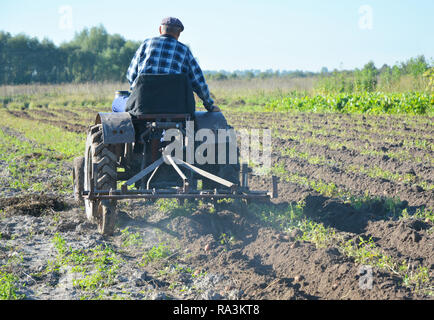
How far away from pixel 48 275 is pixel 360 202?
3359 mm

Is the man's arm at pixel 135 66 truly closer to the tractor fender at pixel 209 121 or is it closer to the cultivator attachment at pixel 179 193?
the tractor fender at pixel 209 121

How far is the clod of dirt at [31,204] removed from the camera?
18.7 ft

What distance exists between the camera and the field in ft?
11.7

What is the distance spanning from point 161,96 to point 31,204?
2215 mm

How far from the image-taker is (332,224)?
495cm

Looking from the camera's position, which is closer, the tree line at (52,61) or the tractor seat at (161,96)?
the tractor seat at (161,96)

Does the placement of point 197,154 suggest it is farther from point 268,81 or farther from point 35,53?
point 35,53

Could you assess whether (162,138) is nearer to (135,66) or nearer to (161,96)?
(161,96)

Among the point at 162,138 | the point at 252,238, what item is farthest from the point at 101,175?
the point at 252,238

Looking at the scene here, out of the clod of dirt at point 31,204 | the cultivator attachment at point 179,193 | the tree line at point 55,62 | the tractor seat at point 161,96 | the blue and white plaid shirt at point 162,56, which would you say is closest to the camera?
the cultivator attachment at point 179,193

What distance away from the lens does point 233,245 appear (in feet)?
15.0

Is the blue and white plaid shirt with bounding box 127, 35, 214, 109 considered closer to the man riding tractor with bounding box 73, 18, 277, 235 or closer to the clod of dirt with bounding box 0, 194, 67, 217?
the man riding tractor with bounding box 73, 18, 277, 235

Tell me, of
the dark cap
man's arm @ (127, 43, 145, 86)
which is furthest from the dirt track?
the dark cap

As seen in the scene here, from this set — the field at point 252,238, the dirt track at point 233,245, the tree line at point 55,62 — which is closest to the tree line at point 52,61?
the tree line at point 55,62
